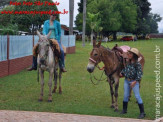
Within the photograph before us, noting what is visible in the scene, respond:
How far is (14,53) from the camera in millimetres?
16641

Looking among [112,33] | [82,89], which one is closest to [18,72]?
[82,89]

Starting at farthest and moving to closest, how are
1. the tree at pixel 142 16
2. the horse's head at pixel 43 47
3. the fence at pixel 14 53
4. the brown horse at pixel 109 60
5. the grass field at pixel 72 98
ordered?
the tree at pixel 142 16, the fence at pixel 14 53, the horse's head at pixel 43 47, the grass field at pixel 72 98, the brown horse at pixel 109 60

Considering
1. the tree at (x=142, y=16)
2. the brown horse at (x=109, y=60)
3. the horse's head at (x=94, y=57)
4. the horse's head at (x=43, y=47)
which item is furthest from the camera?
the tree at (x=142, y=16)

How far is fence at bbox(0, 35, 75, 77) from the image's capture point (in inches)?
589

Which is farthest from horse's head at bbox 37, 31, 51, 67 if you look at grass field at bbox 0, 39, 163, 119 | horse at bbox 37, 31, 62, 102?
grass field at bbox 0, 39, 163, 119

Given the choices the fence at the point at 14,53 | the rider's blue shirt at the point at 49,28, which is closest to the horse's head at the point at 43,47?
the rider's blue shirt at the point at 49,28

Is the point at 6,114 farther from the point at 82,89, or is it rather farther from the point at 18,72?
the point at 18,72

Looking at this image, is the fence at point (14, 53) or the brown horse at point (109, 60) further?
the fence at point (14, 53)

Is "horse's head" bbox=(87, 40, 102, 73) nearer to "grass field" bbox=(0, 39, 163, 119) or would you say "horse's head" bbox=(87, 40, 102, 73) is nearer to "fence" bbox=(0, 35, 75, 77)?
"grass field" bbox=(0, 39, 163, 119)

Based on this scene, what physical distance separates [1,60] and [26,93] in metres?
4.48

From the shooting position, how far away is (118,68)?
852 cm

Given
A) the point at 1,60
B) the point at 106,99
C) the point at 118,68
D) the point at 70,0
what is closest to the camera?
the point at 118,68

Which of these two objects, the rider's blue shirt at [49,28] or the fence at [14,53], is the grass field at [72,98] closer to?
the fence at [14,53]

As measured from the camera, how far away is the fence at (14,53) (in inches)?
589
